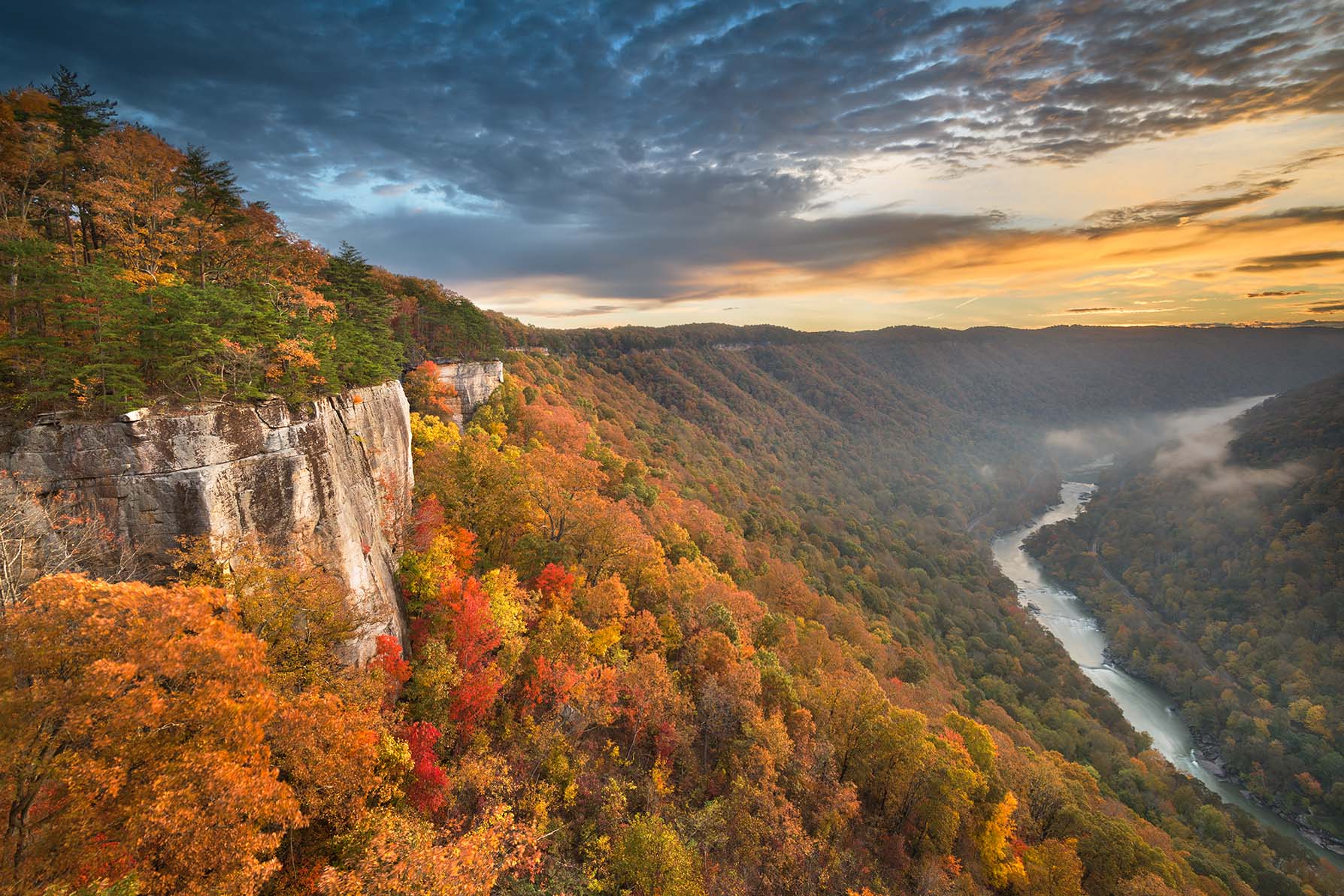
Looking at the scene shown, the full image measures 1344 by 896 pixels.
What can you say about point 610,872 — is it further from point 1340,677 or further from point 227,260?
point 1340,677

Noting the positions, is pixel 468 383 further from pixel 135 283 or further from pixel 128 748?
pixel 128 748

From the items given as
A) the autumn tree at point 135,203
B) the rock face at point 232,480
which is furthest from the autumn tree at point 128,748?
the autumn tree at point 135,203

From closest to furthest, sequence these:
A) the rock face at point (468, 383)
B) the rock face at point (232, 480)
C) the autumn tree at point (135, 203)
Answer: the rock face at point (232, 480), the autumn tree at point (135, 203), the rock face at point (468, 383)

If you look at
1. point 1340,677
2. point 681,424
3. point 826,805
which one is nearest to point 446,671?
→ point 826,805

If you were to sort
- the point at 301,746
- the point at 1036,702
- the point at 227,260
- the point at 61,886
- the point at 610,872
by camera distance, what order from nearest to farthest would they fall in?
the point at 61,886 < the point at 301,746 < the point at 610,872 < the point at 227,260 < the point at 1036,702

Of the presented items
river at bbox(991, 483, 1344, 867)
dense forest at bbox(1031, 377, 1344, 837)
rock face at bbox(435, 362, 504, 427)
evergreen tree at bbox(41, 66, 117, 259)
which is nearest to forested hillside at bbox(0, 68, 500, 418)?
evergreen tree at bbox(41, 66, 117, 259)

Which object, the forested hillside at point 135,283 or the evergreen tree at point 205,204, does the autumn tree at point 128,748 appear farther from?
the evergreen tree at point 205,204

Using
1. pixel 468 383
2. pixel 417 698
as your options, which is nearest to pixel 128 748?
pixel 417 698
